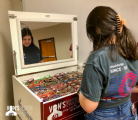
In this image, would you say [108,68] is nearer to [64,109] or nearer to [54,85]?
[64,109]

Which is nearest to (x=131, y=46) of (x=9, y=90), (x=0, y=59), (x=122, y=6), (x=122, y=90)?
(x=122, y=90)

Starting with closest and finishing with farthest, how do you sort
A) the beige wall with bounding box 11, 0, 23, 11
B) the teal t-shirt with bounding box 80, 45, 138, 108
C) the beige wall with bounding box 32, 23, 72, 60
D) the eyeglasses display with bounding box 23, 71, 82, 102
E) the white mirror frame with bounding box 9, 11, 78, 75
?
the teal t-shirt with bounding box 80, 45, 138, 108, the eyeglasses display with bounding box 23, 71, 82, 102, the white mirror frame with bounding box 9, 11, 78, 75, the beige wall with bounding box 32, 23, 72, 60, the beige wall with bounding box 11, 0, 23, 11

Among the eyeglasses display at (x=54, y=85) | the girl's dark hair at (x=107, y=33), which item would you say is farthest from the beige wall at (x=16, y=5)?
the girl's dark hair at (x=107, y=33)

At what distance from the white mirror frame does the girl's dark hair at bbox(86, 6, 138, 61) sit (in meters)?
0.54

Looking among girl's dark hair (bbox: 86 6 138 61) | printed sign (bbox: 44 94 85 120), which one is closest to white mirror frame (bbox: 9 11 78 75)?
printed sign (bbox: 44 94 85 120)

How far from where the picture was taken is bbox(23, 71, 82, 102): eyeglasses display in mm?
758

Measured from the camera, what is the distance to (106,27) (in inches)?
19.9

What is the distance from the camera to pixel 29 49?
959 millimetres

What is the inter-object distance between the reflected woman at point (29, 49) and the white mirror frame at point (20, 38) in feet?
0.11

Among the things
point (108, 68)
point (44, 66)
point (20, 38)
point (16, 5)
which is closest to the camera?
point (108, 68)

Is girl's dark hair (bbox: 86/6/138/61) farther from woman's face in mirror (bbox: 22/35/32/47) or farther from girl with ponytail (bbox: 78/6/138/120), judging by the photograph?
woman's face in mirror (bbox: 22/35/32/47)

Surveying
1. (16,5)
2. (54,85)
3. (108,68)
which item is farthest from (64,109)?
(16,5)

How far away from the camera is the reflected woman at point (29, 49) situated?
0.93 metres

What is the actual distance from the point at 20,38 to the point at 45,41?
0.22 metres
